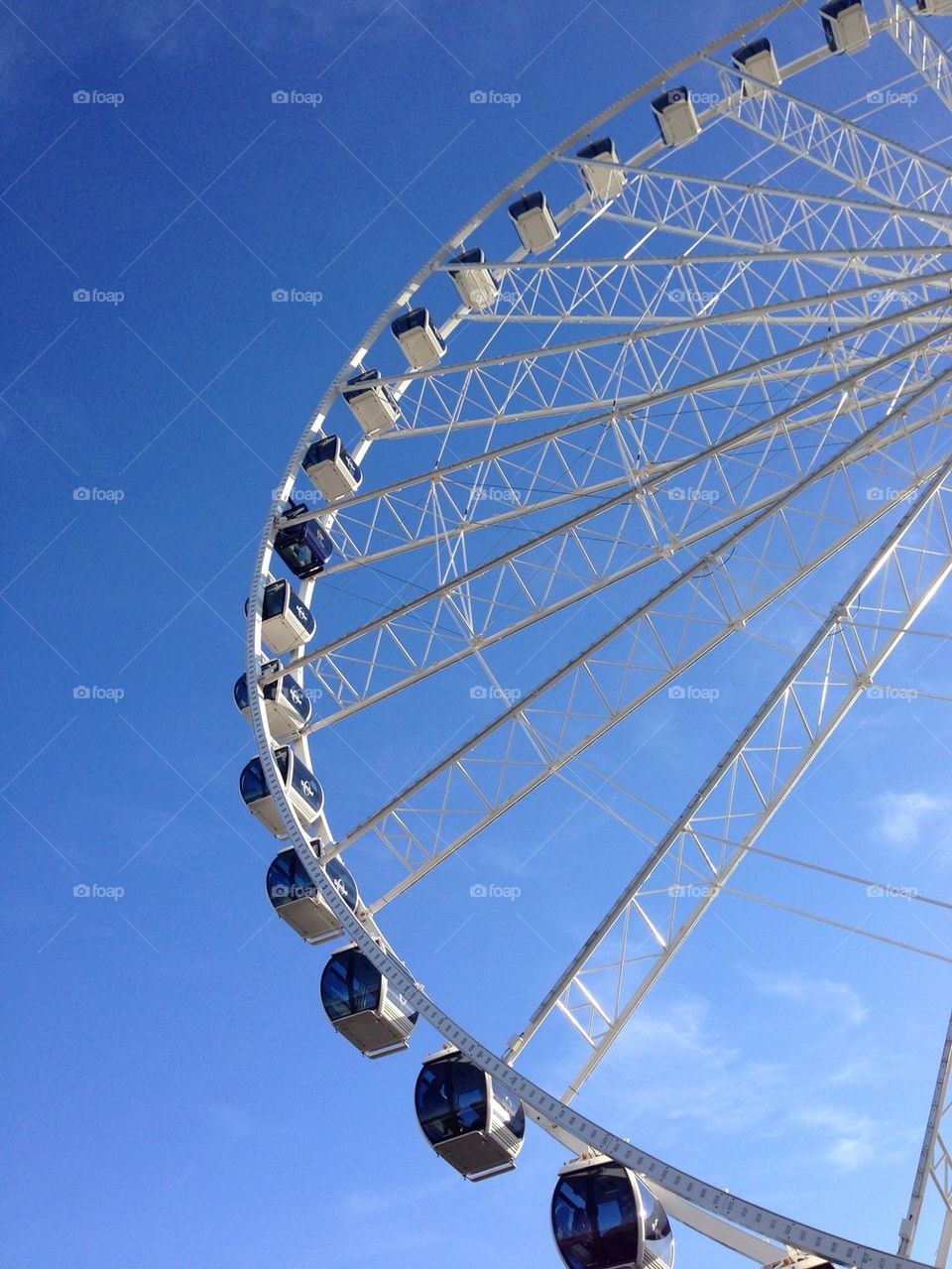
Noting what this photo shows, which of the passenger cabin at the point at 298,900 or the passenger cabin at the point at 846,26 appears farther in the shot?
the passenger cabin at the point at 846,26

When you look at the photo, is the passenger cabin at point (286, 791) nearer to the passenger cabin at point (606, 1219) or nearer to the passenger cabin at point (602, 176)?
the passenger cabin at point (606, 1219)

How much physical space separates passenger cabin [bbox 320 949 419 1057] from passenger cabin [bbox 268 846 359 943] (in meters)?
0.80

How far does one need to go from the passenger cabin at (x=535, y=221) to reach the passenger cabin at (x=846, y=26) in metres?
6.36

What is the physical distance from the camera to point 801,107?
22.0 m

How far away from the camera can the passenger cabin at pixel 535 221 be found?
2508 centimetres

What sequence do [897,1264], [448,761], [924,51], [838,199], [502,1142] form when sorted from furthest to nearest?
1. [924,51]
2. [838,199]
3. [448,761]
4. [502,1142]
5. [897,1264]

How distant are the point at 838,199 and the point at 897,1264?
14028mm

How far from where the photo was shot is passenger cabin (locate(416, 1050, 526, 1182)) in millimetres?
14906

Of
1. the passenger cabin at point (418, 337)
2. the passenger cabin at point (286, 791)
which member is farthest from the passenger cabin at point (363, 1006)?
the passenger cabin at point (418, 337)

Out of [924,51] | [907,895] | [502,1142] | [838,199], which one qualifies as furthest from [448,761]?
[924,51]

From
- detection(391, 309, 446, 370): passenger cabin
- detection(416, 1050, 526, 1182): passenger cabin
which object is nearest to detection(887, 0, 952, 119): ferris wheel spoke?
detection(391, 309, 446, 370): passenger cabin

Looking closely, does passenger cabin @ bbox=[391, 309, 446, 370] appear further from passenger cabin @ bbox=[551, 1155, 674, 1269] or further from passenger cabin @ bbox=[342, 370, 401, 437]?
passenger cabin @ bbox=[551, 1155, 674, 1269]

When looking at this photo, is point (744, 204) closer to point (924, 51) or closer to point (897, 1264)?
point (924, 51)

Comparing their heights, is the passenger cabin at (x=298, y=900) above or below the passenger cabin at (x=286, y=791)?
below
